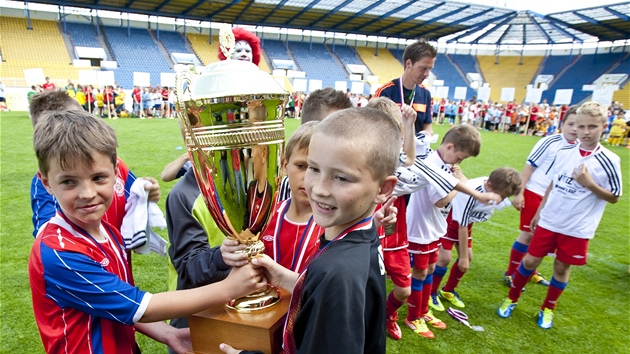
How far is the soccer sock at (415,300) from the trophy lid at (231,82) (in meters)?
2.44

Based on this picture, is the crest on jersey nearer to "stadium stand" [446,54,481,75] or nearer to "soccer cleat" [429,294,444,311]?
"soccer cleat" [429,294,444,311]

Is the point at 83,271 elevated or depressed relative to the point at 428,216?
elevated

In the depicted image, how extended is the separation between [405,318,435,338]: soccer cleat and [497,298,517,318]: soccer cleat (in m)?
0.81

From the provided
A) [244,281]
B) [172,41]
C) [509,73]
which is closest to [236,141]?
[244,281]

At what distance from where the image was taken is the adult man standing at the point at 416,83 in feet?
12.3

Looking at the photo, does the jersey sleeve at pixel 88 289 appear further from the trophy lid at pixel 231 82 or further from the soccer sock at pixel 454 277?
the soccer sock at pixel 454 277

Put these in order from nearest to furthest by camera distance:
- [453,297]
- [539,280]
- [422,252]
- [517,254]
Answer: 1. [422,252]
2. [453,297]
3. [517,254]
4. [539,280]

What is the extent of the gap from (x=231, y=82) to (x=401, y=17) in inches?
1326

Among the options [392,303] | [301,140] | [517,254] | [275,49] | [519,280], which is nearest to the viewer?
[301,140]

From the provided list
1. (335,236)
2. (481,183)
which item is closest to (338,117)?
(335,236)

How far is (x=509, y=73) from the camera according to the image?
4069cm

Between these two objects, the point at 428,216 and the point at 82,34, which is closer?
the point at 428,216

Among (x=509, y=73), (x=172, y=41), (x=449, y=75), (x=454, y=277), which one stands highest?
(x=172, y=41)

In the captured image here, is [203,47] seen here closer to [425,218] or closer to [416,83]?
[416,83]
